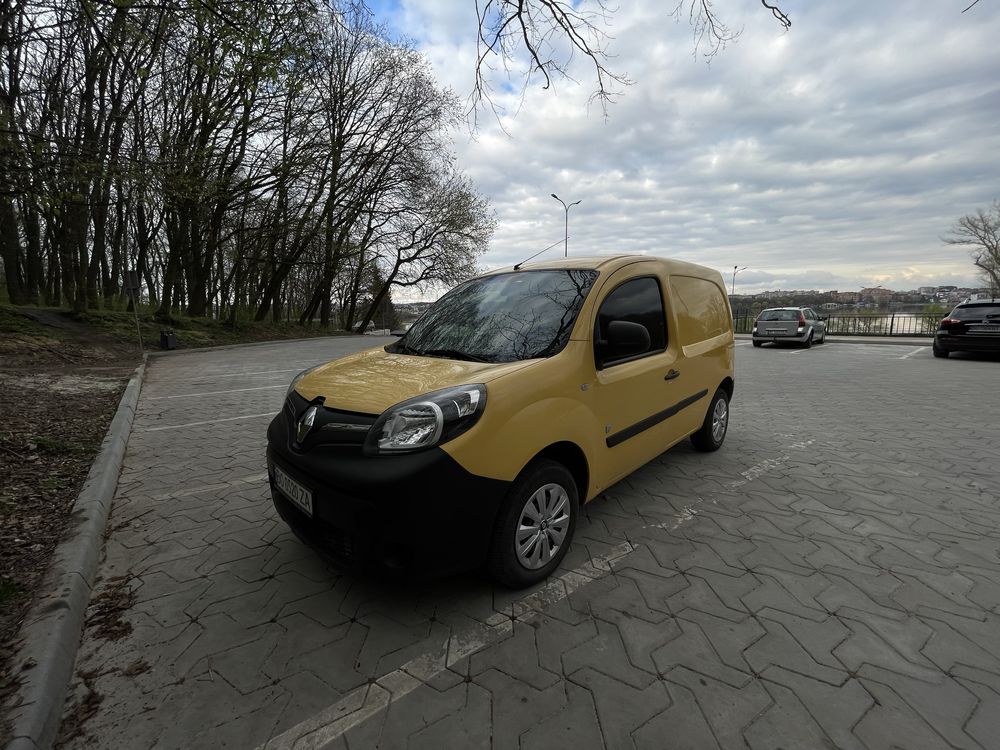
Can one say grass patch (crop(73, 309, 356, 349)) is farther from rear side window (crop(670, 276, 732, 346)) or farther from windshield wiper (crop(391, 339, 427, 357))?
rear side window (crop(670, 276, 732, 346))

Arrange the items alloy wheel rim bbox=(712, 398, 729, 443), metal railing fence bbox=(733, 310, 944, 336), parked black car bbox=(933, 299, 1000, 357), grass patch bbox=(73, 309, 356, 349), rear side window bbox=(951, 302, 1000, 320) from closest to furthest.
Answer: alloy wheel rim bbox=(712, 398, 729, 443), parked black car bbox=(933, 299, 1000, 357), rear side window bbox=(951, 302, 1000, 320), grass patch bbox=(73, 309, 356, 349), metal railing fence bbox=(733, 310, 944, 336)

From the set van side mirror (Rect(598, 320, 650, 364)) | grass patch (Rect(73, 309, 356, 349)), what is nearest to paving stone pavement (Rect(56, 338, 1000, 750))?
van side mirror (Rect(598, 320, 650, 364))

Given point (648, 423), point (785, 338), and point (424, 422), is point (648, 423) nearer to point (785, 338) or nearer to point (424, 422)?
point (424, 422)

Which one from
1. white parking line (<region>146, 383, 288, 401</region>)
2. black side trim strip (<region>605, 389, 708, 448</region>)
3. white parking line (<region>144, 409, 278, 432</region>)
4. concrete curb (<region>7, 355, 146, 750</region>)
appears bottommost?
concrete curb (<region>7, 355, 146, 750</region>)

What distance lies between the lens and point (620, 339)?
2840mm

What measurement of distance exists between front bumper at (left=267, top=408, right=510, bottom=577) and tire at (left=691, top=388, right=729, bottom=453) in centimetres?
304

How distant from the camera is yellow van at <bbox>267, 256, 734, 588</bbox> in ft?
7.11

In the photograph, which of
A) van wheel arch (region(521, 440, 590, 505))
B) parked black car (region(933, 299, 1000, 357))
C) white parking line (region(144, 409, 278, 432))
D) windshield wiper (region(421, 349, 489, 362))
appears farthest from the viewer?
parked black car (region(933, 299, 1000, 357))

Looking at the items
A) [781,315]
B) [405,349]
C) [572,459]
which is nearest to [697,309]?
[572,459]

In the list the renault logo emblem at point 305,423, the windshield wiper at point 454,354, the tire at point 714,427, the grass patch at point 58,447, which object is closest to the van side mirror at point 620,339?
the windshield wiper at point 454,354

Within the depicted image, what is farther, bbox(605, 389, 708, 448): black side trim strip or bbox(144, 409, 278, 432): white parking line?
bbox(144, 409, 278, 432): white parking line

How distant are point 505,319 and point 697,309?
2.05 meters

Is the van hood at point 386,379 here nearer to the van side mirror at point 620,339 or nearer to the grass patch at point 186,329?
the van side mirror at point 620,339

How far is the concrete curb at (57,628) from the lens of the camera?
174 centimetres
